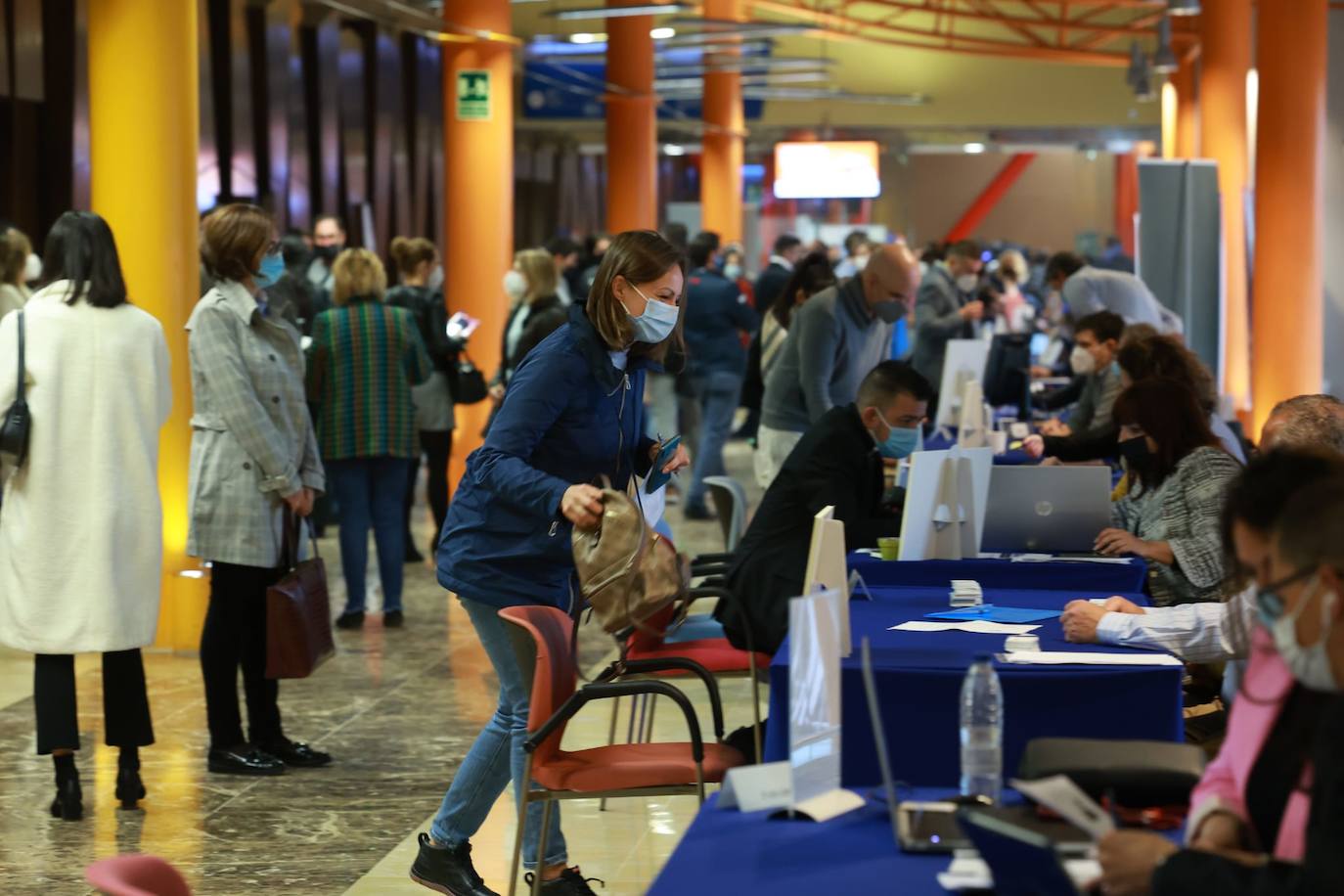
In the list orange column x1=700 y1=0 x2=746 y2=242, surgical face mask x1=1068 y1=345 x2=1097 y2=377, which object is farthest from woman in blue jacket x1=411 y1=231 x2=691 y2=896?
orange column x1=700 y1=0 x2=746 y2=242

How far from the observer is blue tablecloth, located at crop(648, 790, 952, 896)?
230 cm

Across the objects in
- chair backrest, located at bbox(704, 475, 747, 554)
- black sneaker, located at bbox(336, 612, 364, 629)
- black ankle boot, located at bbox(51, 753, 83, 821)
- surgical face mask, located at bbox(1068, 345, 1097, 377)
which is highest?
surgical face mask, located at bbox(1068, 345, 1097, 377)

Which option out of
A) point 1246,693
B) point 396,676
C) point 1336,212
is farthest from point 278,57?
point 1246,693

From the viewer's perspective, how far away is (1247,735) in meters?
2.32

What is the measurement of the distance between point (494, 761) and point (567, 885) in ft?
1.03

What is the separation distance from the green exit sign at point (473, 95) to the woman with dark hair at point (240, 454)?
6.71 m

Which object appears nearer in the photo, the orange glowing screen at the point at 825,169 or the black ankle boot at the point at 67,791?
the black ankle boot at the point at 67,791

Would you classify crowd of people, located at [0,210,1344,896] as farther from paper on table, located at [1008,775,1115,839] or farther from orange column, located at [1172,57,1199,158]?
orange column, located at [1172,57,1199,158]

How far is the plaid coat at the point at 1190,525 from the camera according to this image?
4672mm

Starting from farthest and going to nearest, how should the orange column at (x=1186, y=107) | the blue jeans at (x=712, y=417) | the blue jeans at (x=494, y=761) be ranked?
the orange column at (x=1186, y=107) < the blue jeans at (x=712, y=417) < the blue jeans at (x=494, y=761)

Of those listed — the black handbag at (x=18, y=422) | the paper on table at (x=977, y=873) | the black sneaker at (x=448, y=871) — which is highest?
the black handbag at (x=18, y=422)

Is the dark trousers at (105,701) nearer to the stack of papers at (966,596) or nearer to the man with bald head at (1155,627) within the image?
the stack of papers at (966,596)

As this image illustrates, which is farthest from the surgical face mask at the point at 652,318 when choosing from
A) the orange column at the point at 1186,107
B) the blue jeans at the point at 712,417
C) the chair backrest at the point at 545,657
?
the orange column at the point at 1186,107

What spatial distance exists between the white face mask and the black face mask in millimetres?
2826
